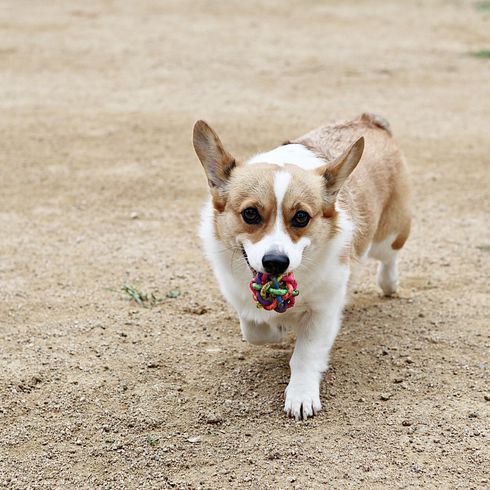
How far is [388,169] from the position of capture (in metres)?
5.96

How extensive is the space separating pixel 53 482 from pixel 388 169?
306 cm

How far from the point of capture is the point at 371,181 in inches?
226

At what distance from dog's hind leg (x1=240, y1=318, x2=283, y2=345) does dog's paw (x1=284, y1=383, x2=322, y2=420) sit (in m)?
0.45

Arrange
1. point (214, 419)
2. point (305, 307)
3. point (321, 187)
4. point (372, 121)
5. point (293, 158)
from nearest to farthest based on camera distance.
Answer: point (214, 419) < point (321, 187) < point (305, 307) < point (293, 158) < point (372, 121)

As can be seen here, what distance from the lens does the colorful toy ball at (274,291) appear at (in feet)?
14.9

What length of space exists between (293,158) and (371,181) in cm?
79

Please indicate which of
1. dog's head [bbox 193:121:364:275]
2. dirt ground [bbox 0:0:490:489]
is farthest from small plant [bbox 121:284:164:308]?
dog's head [bbox 193:121:364:275]

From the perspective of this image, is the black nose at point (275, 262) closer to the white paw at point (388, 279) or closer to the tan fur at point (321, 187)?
the tan fur at point (321, 187)

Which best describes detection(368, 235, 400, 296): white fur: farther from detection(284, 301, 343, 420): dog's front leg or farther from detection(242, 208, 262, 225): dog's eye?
detection(242, 208, 262, 225): dog's eye

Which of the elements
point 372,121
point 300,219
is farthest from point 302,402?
point 372,121

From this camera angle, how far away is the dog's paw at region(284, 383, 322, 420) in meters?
4.73

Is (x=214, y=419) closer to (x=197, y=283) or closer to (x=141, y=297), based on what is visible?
(x=141, y=297)

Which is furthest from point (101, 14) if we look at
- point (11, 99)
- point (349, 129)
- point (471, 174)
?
point (349, 129)

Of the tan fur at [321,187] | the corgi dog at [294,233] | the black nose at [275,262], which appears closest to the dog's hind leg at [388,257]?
the tan fur at [321,187]
